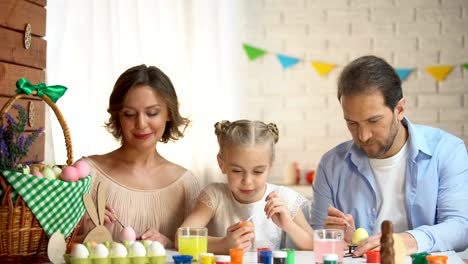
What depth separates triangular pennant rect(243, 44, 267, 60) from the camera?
5352 mm

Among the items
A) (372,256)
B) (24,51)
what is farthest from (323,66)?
(372,256)

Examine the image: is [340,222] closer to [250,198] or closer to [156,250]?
[250,198]

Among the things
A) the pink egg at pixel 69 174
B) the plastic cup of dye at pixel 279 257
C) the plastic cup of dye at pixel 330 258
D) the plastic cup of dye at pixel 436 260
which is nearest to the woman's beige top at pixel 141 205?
the pink egg at pixel 69 174

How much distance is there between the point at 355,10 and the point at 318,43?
0.32 m

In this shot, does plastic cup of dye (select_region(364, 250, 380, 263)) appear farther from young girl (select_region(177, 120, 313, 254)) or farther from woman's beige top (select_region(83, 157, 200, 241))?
woman's beige top (select_region(83, 157, 200, 241))

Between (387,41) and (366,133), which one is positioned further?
(387,41)

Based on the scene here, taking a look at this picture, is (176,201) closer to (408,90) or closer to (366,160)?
(366,160)

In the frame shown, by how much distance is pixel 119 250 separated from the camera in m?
2.20

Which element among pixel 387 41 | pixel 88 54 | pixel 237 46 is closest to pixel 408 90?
pixel 387 41

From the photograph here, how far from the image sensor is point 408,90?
5258mm

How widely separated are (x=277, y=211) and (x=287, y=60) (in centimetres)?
272

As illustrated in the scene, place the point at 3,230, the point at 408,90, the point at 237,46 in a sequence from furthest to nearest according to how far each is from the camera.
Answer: the point at 408,90, the point at 237,46, the point at 3,230

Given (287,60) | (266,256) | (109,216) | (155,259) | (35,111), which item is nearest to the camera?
(155,259)

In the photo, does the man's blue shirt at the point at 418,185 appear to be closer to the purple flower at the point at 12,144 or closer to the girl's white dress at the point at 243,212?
the girl's white dress at the point at 243,212
